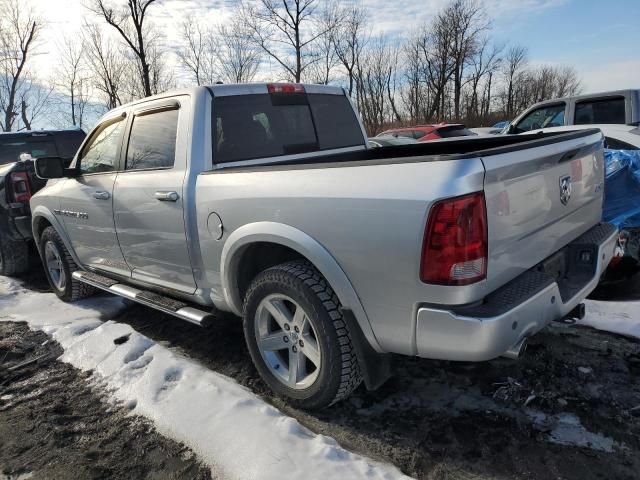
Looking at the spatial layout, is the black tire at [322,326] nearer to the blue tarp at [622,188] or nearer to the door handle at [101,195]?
the door handle at [101,195]

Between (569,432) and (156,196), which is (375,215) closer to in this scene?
(569,432)

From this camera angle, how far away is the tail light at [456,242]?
1998mm

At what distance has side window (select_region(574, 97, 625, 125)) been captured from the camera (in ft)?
22.3

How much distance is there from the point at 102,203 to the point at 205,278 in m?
1.37

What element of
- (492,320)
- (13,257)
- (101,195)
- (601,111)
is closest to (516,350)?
(492,320)

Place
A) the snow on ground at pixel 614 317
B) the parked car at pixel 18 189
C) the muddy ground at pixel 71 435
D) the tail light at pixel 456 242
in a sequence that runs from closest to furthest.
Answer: the tail light at pixel 456 242
the muddy ground at pixel 71 435
the snow on ground at pixel 614 317
the parked car at pixel 18 189

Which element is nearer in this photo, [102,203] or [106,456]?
[106,456]

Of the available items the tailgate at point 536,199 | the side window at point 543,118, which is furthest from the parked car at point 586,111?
the tailgate at point 536,199

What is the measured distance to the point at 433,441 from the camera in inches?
97.8

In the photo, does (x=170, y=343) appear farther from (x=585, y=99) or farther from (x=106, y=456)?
(x=585, y=99)

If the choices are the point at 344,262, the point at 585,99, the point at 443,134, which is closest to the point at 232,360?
the point at 344,262

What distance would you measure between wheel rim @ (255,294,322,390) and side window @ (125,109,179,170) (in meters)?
1.29

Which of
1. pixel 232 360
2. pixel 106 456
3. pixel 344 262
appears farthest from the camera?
pixel 232 360

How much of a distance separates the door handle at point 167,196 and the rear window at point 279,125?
1.20ft
